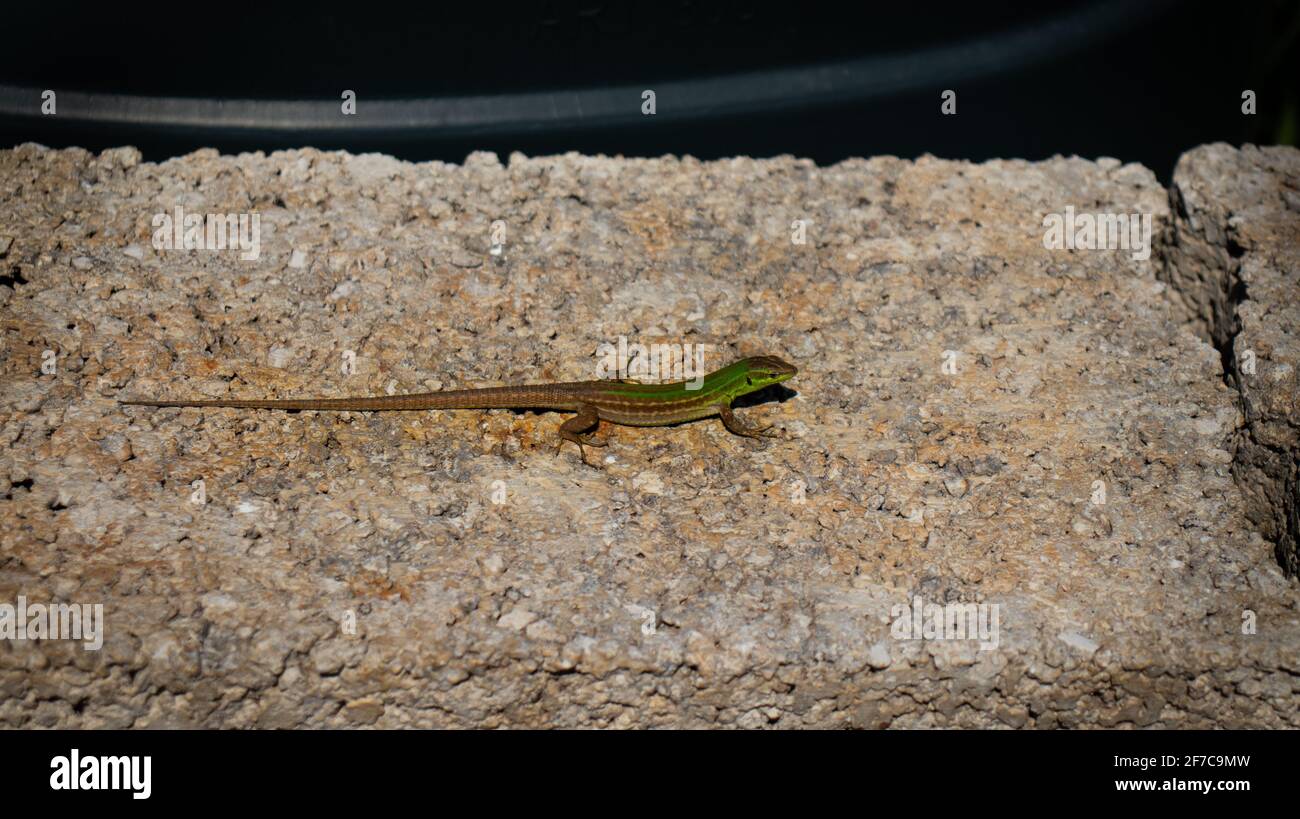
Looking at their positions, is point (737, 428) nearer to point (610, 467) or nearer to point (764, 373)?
point (764, 373)

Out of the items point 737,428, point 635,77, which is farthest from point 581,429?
point 635,77

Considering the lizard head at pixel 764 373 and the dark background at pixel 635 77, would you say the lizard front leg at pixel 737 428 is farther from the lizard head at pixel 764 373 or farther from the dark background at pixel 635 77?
the dark background at pixel 635 77

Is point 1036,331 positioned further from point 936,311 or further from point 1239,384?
point 1239,384

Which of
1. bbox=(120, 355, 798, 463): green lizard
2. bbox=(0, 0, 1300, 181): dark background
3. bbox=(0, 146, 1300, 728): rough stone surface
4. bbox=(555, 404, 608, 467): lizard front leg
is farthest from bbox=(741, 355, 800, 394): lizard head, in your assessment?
bbox=(0, 0, 1300, 181): dark background

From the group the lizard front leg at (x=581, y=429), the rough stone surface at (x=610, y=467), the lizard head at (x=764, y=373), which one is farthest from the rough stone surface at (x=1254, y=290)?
the lizard front leg at (x=581, y=429)

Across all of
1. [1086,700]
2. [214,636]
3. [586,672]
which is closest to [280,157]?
[214,636]

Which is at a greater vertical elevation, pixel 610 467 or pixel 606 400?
pixel 606 400

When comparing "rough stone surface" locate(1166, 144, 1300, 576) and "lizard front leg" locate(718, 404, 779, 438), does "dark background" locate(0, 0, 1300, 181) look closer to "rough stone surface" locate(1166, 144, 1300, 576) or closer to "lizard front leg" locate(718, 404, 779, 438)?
"rough stone surface" locate(1166, 144, 1300, 576)
